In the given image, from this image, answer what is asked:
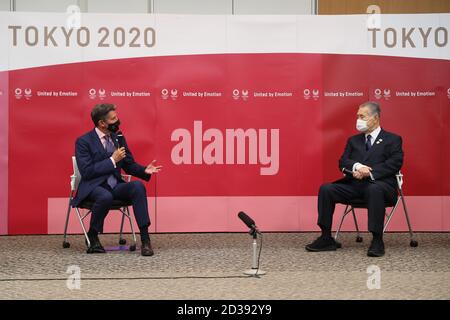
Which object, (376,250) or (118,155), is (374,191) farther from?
(118,155)

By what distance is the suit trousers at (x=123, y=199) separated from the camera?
6.09 m

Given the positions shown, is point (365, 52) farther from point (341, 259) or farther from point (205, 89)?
point (341, 259)

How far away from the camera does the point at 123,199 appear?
623 cm

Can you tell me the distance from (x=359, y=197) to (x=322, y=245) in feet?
1.80

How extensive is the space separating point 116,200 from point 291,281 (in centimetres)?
204

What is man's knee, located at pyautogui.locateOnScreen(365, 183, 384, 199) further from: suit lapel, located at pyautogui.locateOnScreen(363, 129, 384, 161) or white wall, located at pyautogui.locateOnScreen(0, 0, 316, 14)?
white wall, located at pyautogui.locateOnScreen(0, 0, 316, 14)

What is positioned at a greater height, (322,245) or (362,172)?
(362,172)

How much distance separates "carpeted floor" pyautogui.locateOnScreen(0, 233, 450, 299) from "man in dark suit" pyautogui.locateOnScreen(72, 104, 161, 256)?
291 millimetres

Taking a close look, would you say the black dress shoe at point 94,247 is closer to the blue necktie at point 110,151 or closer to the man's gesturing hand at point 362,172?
the blue necktie at point 110,151

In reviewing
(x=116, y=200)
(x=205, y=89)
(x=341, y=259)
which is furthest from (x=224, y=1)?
(x=341, y=259)

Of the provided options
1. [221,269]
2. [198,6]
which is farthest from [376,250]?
[198,6]

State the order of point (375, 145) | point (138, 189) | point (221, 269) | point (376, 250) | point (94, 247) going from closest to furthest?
point (221, 269) → point (376, 250) → point (138, 189) → point (94, 247) → point (375, 145)

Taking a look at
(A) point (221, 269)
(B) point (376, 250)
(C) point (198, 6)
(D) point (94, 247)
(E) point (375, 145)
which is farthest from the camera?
(C) point (198, 6)

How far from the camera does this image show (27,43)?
7.35 m
